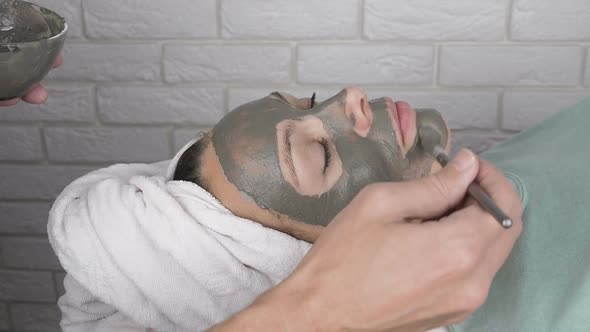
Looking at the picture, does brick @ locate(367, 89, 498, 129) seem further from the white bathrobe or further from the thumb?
the thumb

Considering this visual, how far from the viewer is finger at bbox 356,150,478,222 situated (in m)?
0.66

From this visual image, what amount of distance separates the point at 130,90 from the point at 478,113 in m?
0.84

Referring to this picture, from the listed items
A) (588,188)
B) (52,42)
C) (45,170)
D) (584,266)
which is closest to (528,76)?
(588,188)

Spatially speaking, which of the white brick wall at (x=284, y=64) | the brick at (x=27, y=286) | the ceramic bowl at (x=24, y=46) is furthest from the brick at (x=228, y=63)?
the brick at (x=27, y=286)

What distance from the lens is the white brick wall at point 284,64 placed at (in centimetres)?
147

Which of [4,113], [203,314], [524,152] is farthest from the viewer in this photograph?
[4,113]

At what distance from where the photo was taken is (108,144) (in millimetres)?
1631

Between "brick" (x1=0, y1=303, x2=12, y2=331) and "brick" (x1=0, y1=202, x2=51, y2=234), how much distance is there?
249mm

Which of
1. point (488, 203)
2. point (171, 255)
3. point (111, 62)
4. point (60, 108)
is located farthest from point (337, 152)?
point (60, 108)

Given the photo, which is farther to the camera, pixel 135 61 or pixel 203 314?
pixel 135 61

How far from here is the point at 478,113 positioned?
1.53 meters

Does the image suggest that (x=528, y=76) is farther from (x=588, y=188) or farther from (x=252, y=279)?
(x=252, y=279)

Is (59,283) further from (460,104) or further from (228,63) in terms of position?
(460,104)

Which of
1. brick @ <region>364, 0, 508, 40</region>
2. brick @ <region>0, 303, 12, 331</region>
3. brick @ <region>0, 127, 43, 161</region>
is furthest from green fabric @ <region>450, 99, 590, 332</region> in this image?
brick @ <region>0, 303, 12, 331</region>
